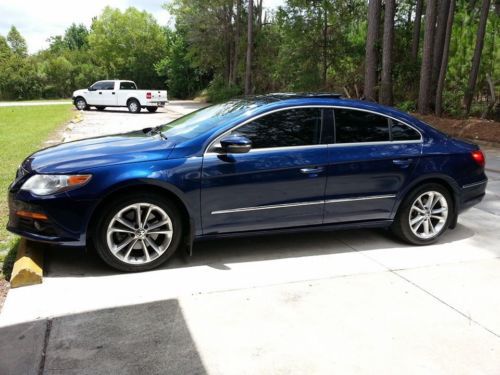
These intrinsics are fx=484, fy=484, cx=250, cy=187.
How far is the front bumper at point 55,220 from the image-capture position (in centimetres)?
389

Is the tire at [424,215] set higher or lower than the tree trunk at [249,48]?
lower

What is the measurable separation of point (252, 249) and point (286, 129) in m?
1.25

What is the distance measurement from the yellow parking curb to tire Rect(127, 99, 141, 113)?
23.1 m

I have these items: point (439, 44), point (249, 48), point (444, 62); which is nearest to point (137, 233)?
point (444, 62)

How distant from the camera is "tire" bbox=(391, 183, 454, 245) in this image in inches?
196

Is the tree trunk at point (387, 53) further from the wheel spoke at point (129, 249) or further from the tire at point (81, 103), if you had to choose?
the tire at point (81, 103)

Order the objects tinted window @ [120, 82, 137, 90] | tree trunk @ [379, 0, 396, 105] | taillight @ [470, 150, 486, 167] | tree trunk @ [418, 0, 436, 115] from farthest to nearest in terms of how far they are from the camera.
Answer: tinted window @ [120, 82, 137, 90] → tree trunk @ [379, 0, 396, 105] → tree trunk @ [418, 0, 436, 115] → taillight @ [470, 150, 486, 167]

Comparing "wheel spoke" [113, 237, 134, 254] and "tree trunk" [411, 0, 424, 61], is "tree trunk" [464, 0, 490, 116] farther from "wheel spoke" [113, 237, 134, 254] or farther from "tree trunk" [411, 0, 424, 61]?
"wheel spoke" [113, 237, 134, 254]

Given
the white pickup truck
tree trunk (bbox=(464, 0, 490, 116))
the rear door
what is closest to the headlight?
the rear door

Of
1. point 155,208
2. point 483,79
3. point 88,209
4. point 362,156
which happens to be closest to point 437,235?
point 362,156

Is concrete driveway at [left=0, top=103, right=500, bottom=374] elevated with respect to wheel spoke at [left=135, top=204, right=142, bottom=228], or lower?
lower

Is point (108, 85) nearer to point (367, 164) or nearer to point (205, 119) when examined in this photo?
point (205, 119)

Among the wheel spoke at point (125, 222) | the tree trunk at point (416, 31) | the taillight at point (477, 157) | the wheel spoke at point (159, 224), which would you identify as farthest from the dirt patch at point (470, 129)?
the wheel spoke at point (125, 222)

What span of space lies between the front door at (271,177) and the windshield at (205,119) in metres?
0.29
